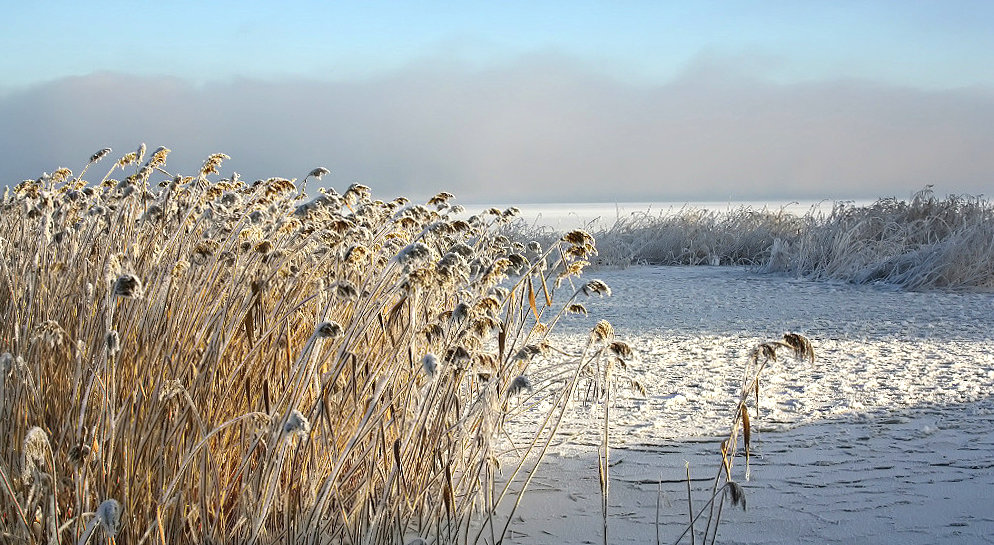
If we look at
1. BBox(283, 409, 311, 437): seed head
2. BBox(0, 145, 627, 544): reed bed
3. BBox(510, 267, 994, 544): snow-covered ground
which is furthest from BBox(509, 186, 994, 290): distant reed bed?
BBox(283, 409, 311, 437): seed head

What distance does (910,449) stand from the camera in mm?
2730

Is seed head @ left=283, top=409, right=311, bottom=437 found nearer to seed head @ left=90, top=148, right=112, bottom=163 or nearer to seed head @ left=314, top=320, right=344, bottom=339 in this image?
seed head @ left=314, top=320, right=344, bottom=339

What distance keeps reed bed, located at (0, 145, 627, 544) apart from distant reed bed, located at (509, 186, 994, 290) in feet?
18.3

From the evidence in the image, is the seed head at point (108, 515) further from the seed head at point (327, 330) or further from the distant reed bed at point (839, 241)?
the distant reed bed at point (839, 241)

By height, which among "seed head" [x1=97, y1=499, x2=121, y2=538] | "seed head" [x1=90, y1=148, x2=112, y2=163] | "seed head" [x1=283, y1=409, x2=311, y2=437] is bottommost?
"seed head" [x1=97, y1=499, x2=121, y2=538]

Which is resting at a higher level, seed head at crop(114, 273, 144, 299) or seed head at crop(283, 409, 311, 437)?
seed head at crop(114, 273, 144, 299)

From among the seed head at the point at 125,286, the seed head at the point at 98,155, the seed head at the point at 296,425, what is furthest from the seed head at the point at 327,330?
the seed head at the point at 98,155

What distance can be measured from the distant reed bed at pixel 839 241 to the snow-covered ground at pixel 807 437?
137cm

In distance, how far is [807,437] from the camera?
287cm

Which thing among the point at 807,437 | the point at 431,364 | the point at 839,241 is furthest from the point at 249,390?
the point at 839,241

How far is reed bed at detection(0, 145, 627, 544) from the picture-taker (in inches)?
60.1

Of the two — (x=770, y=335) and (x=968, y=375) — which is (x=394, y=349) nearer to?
(x=968, y=375)

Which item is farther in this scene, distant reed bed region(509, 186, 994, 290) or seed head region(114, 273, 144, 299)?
distant reed bed region(509, 186, 994, 290)

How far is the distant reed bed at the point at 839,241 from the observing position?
21.9 ft
